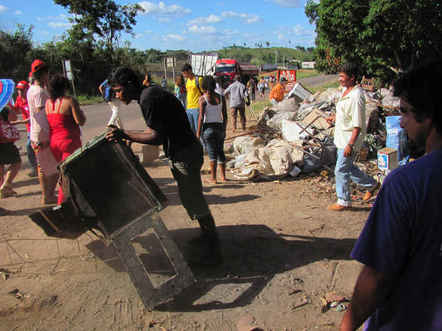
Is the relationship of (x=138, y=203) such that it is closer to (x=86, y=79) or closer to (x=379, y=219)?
(x=379, y=219)

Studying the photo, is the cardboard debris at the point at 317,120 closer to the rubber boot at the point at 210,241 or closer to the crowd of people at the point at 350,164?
the crowd of people at the point at 350,164

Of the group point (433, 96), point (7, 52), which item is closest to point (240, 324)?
point (433, 96)

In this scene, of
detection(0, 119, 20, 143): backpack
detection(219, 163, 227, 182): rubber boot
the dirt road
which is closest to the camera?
the dirt road

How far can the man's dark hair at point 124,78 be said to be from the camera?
2.91 m

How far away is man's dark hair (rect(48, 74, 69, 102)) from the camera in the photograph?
412 cm

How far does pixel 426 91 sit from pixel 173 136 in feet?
7.49

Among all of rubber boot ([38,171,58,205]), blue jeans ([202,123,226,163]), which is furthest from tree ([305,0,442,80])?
rubber boot ([38,171,58,205])

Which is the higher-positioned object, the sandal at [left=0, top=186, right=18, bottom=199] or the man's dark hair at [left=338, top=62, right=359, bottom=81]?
the man's dark hair at [left=338, top=62, right=359, bottom=81]

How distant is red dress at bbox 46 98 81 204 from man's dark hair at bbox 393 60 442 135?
158 inches

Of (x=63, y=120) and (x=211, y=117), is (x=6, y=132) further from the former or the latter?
(x=211, y=117)

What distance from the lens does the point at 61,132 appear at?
14.1 ft

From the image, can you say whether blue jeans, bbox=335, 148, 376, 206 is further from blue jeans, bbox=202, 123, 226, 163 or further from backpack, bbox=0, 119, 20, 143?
backpack, bbox=0, 119, 20, 143

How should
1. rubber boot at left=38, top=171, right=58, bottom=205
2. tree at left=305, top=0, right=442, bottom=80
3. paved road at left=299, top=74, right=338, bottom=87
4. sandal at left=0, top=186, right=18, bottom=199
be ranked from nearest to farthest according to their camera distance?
rubber boot at left=38, top=171, right=58, bottom=205 → sandal at left=0, top=186, right=18, bottom=199 → tree at left=305, top=0, right=442, bottom=80 → paved road at left=299, top=74, right=338, bottom=87

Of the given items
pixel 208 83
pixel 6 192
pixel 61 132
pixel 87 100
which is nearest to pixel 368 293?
pixel 61 132
